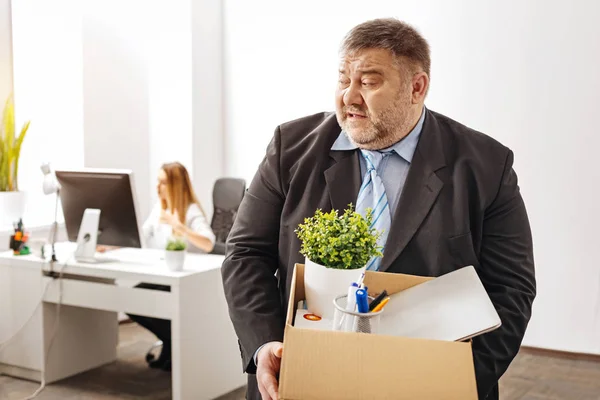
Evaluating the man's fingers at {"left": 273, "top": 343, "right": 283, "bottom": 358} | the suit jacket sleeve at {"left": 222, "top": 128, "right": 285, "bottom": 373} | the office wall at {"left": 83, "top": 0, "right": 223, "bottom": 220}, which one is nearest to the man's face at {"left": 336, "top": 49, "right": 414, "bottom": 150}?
the suit jacket sleeve at {"left": 222, "top": 128, "right": 285, "bottom": 373}

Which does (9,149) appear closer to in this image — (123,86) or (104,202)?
(123,86)

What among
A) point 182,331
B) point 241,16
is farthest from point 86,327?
point 241,16

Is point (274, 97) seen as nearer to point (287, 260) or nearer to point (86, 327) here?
point (86, 327)

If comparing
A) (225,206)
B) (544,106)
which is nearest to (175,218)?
(225,206)

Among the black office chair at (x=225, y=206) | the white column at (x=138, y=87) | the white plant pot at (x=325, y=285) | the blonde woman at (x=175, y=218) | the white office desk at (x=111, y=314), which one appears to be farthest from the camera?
the white column at (x=138, y=87)

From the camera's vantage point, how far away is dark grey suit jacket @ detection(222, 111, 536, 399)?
1428 millimetres

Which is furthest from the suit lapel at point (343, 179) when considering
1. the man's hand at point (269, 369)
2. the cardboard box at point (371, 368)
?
the cardboard box at point (371, 368)

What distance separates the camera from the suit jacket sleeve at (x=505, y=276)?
4.58 feet

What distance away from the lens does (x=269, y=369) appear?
A: 1284mm

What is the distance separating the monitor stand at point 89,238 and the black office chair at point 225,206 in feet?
3.24

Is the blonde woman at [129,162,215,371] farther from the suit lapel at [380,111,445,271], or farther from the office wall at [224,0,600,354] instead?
the suit lapel at [380,111,445,271]

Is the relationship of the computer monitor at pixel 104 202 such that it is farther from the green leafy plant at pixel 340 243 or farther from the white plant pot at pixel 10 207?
the green leafy plant at pixel 340 243

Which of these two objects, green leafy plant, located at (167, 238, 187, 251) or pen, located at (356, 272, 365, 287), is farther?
green leafy plant, located at (167, 238, 187, 251)

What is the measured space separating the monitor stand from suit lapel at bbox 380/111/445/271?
8.26 ft
